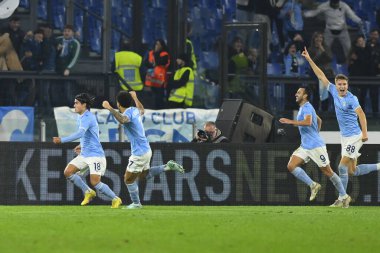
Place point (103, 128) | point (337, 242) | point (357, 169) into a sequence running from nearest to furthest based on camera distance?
point (337, 242) → point (357, 169) → point (103, 128)

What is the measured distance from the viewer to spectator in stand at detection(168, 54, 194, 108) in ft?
87.9

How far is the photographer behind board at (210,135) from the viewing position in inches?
917

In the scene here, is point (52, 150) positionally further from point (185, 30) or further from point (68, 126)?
point (185, 30)

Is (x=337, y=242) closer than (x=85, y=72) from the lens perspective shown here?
Yes

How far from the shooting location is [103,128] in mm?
25453

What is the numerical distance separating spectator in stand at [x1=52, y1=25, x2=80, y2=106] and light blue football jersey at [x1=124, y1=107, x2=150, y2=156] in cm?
701

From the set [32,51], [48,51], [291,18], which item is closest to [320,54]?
[291,18]

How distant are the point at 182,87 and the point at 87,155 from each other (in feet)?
21.2

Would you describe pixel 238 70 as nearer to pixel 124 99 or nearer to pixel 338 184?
pixel 338 184

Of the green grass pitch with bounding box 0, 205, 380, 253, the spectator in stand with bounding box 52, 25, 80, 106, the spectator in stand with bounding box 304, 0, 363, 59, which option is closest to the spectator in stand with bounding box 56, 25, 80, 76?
the spectator in stand with bounding box 52, 25, 80, 106

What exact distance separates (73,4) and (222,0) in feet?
10.8

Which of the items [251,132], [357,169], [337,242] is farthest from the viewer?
[251,132]

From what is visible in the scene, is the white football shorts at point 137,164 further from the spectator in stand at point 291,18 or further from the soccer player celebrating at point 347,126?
→ the spectator in stand at point 291,18

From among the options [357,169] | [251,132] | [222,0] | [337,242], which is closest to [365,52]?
[222,0]
